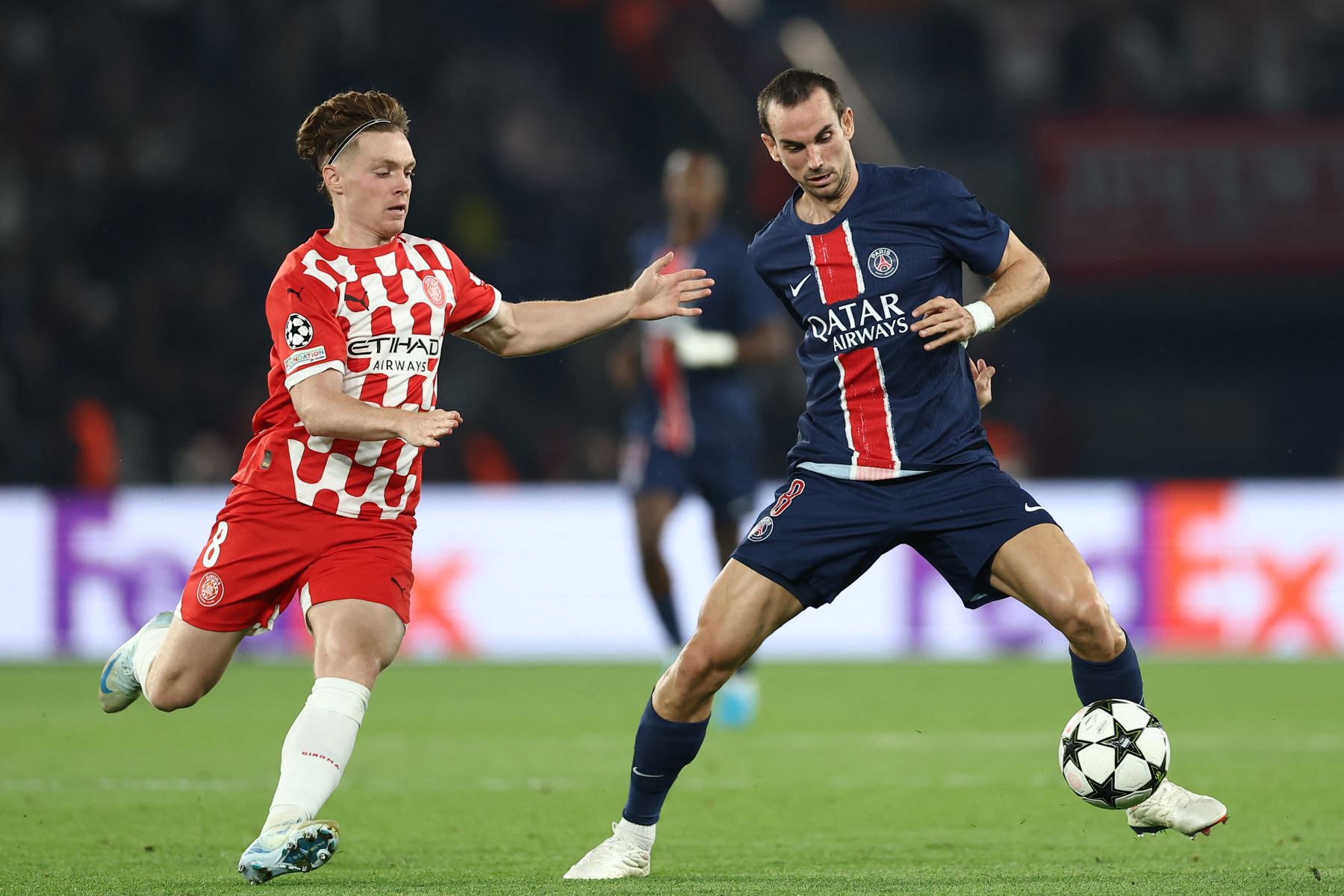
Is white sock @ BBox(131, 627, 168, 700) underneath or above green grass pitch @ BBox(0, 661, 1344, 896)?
above

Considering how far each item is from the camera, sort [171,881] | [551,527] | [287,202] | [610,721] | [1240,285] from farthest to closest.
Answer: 1. [1240,285]
2. [287,202]
3. [551,527]
4. [610,721]
5. [171,881]

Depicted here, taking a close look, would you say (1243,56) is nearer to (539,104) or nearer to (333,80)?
(539,104)

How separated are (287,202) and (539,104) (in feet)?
10.8

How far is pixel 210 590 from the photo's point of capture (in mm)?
4855

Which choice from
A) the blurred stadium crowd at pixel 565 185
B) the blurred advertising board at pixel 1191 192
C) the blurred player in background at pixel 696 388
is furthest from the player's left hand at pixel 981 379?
the blurred advertising board at pixel 1191 192

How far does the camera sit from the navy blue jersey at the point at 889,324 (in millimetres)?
4887

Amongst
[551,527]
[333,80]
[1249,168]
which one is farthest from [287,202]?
[1249,168]

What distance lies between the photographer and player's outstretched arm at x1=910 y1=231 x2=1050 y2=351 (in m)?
4.68

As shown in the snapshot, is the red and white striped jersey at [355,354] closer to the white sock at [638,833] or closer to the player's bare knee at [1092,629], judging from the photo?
the white sock at [638,833]

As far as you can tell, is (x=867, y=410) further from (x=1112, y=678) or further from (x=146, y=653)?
(x=146, y=653)

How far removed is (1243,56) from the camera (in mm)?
18906

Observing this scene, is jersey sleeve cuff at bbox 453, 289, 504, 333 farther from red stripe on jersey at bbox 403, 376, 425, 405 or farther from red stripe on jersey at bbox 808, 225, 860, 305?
red stripe on jersey at bbox 808, 225, 860, 305

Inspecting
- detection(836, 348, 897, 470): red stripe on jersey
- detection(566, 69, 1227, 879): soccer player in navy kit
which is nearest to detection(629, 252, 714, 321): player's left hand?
detection(566, 69, 1227, 879): soccer player in navy kit

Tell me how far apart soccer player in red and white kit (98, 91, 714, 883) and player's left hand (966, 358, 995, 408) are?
1274mm
